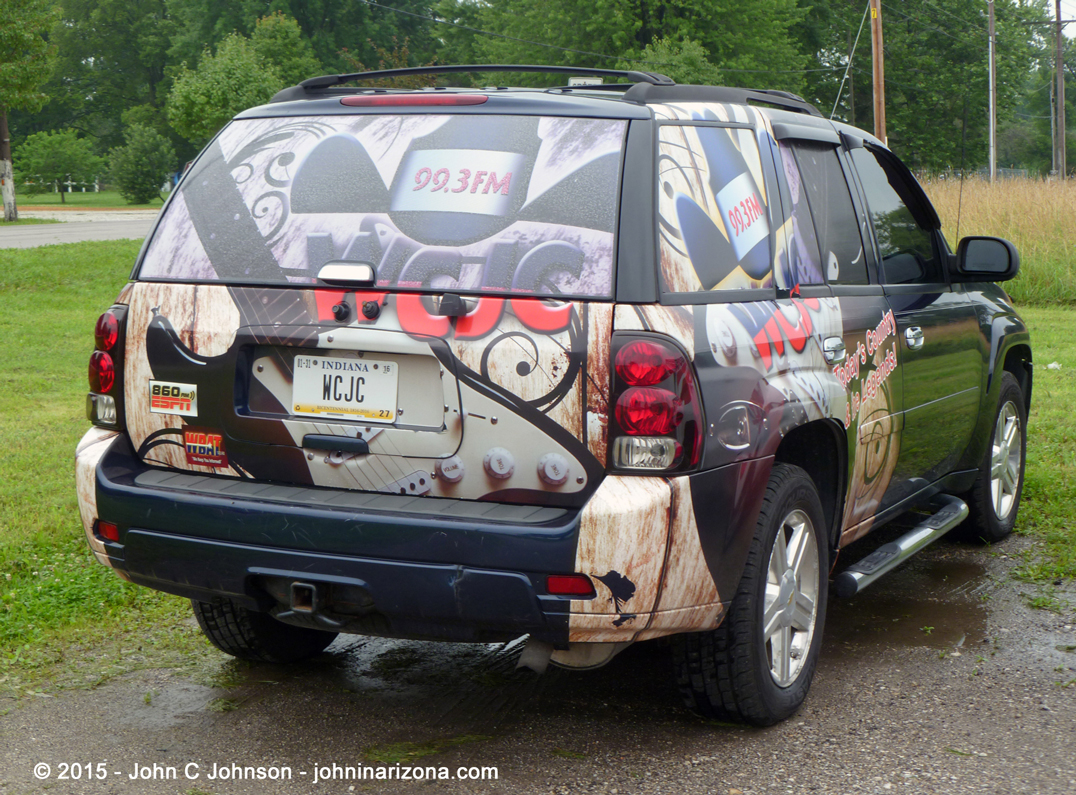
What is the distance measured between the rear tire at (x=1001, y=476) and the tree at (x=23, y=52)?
24.9 metres

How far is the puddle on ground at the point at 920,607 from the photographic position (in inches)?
171

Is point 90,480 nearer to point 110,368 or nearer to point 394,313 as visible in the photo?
point 110,368

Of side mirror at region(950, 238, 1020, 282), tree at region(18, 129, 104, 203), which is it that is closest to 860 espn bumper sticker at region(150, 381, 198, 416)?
side mirror at region(950, 238, 1020, 282)

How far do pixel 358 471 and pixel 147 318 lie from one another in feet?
2.63

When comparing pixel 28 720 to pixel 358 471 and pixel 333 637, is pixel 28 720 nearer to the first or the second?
pixel 333 637

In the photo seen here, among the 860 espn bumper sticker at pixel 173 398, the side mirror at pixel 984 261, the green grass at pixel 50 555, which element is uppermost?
the side mirror at pixel 984 261

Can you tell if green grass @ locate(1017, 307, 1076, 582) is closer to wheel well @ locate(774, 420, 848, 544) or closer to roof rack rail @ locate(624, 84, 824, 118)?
wheel well @ locate(774, 420, 848, 544)

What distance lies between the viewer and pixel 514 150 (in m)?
3.19

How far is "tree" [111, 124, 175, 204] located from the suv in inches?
2102

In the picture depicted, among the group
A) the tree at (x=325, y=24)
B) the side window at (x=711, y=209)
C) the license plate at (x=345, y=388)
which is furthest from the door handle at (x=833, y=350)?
the tree at (x=325, y=24)

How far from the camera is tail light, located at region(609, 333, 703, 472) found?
2.89 m

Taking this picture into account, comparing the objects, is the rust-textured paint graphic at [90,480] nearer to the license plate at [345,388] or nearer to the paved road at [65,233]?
the license plate at [345,388]

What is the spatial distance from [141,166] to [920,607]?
53.6 metres

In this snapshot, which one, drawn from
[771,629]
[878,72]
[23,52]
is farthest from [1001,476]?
[23,52]
